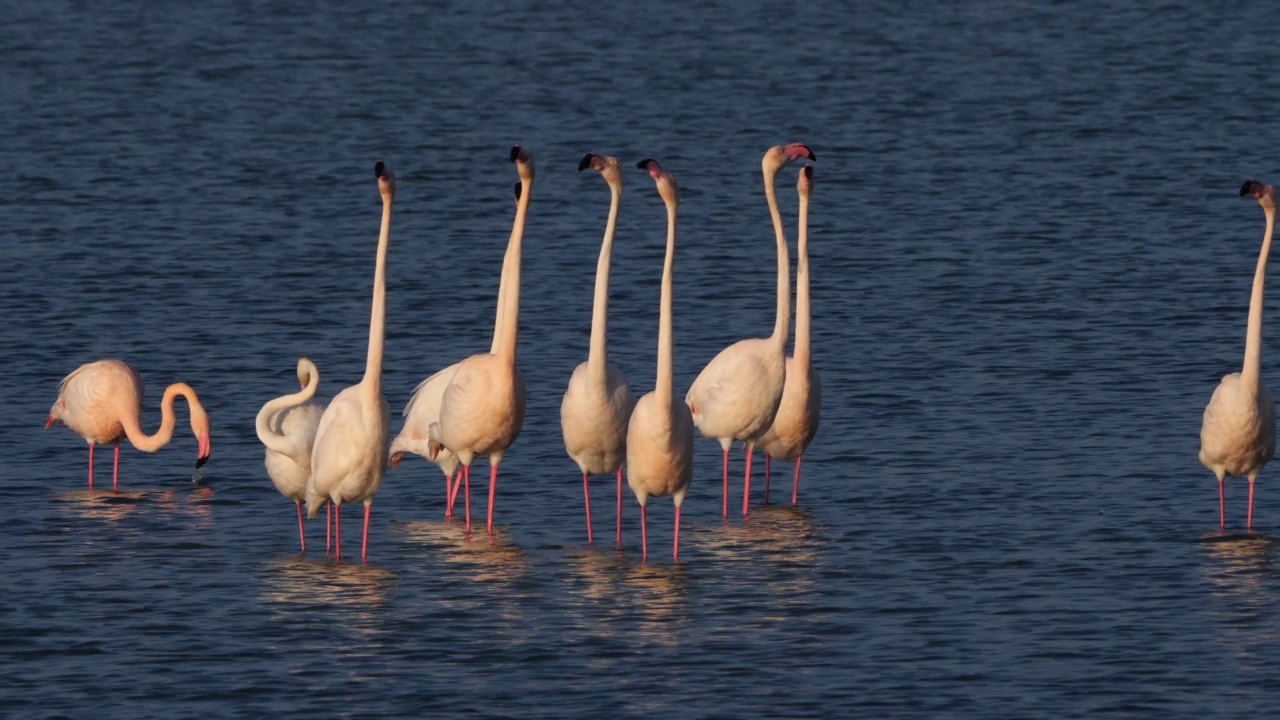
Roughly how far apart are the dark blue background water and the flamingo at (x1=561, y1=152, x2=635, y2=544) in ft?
1.91

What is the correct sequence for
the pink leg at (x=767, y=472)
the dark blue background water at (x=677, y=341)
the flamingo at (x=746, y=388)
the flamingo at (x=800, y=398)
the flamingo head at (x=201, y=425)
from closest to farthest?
1. the dark blue background water at (x=677, y=341)
2. the flamingo at (x=746, y=388)
3. the flamingo at (x=800, y=398)
4. the flamingo head at (x=201, y=425)
5. the pink leg at (x=767, y=472)

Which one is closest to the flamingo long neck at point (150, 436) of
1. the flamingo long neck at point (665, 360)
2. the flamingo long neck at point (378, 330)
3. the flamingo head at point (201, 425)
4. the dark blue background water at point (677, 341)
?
the dark blue background water at point (677, 341)

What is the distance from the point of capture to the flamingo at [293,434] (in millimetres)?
12953

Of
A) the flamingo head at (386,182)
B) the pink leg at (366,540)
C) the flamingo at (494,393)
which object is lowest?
the pink leg at (366,540)

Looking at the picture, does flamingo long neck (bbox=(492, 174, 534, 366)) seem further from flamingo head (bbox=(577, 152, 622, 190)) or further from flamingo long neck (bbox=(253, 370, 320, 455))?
flamingo long neck (bbox=(253, 370, 320, 455))

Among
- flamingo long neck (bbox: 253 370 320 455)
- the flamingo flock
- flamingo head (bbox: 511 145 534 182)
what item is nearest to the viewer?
the flamingo flock

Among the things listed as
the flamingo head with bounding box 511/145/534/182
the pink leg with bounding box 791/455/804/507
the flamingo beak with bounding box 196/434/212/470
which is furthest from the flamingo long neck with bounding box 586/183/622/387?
the flamingo beak with bounding box 196/434/212/470

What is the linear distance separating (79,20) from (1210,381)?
A: 1073 inches

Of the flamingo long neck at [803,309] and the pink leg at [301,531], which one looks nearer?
the pink leg at [301,531]

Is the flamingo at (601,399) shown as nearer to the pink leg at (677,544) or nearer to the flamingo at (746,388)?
the pink leg at (677,544)

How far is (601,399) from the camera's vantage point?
41.8 ft

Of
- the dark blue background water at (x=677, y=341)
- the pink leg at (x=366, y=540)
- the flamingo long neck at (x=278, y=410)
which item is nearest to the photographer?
the dark blue background water at (x=677, y=341)

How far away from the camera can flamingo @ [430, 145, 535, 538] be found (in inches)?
512

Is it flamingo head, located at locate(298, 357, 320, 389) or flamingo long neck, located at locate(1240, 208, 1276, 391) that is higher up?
flamingo long neck, located at locate(1240, 208, 1276, 391)
